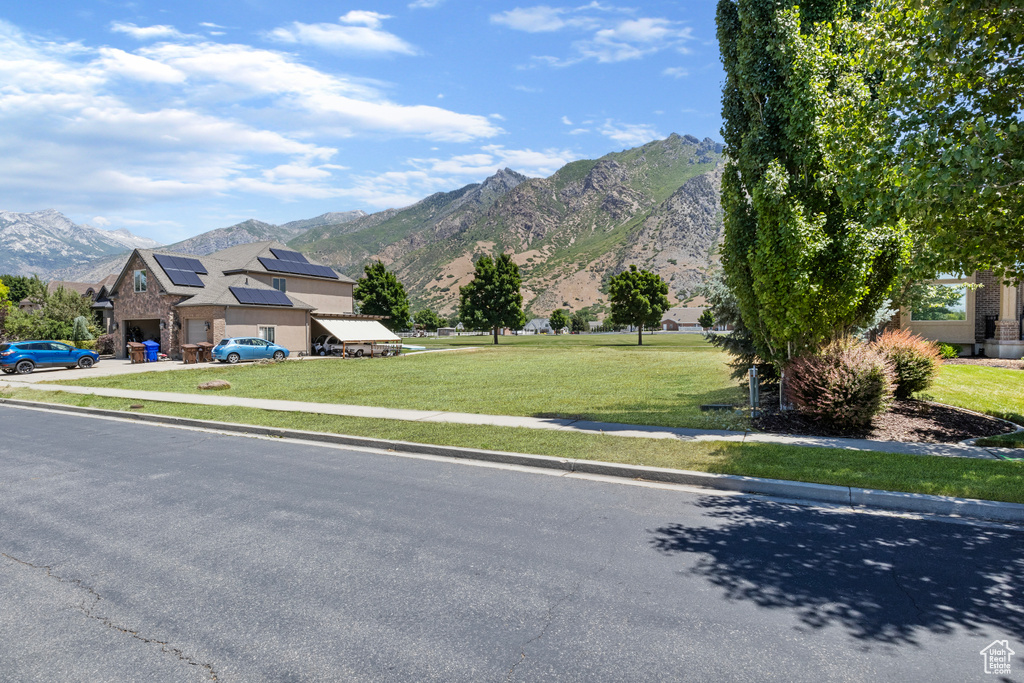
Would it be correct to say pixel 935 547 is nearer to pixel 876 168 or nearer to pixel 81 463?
pixel 876 168

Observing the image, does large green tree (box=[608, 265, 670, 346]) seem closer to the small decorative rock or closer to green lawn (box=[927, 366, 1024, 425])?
green lawn (box=[927, 366, 1024, 425])

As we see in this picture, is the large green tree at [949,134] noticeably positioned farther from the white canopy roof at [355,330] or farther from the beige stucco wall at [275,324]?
the white canopy roof at [355,330]

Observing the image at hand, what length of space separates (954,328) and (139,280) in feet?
150

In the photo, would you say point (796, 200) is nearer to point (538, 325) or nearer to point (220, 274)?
point (220, 274)

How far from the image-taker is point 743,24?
12.6 metres

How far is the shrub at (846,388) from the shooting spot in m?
10.2

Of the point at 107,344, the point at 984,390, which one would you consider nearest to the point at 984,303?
the point at 984,390

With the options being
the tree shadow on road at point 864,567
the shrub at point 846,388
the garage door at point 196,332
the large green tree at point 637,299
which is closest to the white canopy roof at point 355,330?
the garage door at point 196,332

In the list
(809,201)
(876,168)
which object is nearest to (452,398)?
(809,201)

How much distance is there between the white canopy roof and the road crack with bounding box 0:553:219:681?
35397mm

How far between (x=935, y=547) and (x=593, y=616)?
356 centimetres

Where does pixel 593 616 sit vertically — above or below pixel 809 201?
below

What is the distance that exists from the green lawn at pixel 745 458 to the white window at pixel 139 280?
1194 inches

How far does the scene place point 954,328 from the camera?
2756 cm
